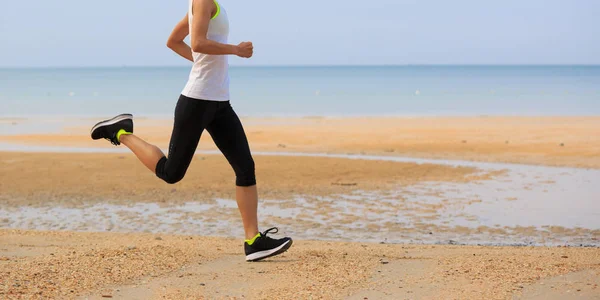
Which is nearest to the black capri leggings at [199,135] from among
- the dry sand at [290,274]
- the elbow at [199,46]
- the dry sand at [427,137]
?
the elbow at [199,46]

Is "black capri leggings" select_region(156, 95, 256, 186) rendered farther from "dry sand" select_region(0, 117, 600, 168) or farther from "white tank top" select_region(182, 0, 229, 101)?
"dry sand" select_region(0, 117, 600, 168)

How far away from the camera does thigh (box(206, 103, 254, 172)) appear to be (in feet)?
18.3

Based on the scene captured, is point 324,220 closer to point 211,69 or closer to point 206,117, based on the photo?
point 206,117

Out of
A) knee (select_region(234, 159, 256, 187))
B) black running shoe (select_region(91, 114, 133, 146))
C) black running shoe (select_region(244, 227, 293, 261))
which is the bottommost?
black running shoe (select_region(244, 227, 293, 261))

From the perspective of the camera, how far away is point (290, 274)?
5473 mm

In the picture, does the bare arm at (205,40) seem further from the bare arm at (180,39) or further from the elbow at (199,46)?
the bare arm at (180,39)

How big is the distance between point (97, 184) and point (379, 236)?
5.40 m

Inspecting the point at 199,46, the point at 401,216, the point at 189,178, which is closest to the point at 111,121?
the point at 199,46

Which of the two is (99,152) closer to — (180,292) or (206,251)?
(206,251)

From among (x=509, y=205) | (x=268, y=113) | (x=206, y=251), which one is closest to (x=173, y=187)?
(x=509, y=205)

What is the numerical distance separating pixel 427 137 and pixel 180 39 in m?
15.2

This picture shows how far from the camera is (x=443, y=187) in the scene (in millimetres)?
12023

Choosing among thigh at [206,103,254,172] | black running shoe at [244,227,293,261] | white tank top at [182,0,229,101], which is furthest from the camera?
black running shoe at [244,227,293,261]

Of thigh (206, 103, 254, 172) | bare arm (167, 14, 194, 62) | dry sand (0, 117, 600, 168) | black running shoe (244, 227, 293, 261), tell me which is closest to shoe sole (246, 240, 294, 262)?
black running shoe (244, 227, 293, 261)
